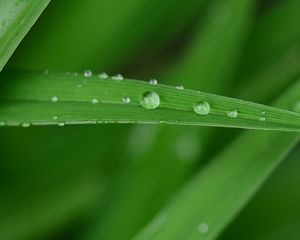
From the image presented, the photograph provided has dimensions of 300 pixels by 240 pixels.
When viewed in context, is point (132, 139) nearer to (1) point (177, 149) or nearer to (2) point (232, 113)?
(1) point (177, 149)

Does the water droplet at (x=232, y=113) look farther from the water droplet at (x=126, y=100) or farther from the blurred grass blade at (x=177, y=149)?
the blurred grass blade at (x=177, y=149)

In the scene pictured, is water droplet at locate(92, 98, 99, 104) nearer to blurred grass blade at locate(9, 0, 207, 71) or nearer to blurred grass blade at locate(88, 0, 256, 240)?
blurred grass blade at locate(88, 0, 256, 240)

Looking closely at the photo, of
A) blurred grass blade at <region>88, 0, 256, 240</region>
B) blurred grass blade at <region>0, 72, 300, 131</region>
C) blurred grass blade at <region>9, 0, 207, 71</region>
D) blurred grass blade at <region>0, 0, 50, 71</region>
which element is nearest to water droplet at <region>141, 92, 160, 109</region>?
blurred grass blade at <region>0, 72, 300, 131</region>

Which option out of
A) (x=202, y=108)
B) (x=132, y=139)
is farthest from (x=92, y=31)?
(x=202, y=108)

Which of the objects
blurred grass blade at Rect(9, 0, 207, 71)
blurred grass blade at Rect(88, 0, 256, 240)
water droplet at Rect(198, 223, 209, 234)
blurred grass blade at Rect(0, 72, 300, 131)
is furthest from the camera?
blurred grass blade at Rect(9, 0, 207, 71)

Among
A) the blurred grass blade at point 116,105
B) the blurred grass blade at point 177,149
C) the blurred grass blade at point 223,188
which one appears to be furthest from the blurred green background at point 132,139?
the blurred grass blade at point 116,105

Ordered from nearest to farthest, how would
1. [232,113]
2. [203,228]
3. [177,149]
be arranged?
1. [232,113]
2. [203,228]
3. [177,149]

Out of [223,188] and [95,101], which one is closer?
[95,101]
